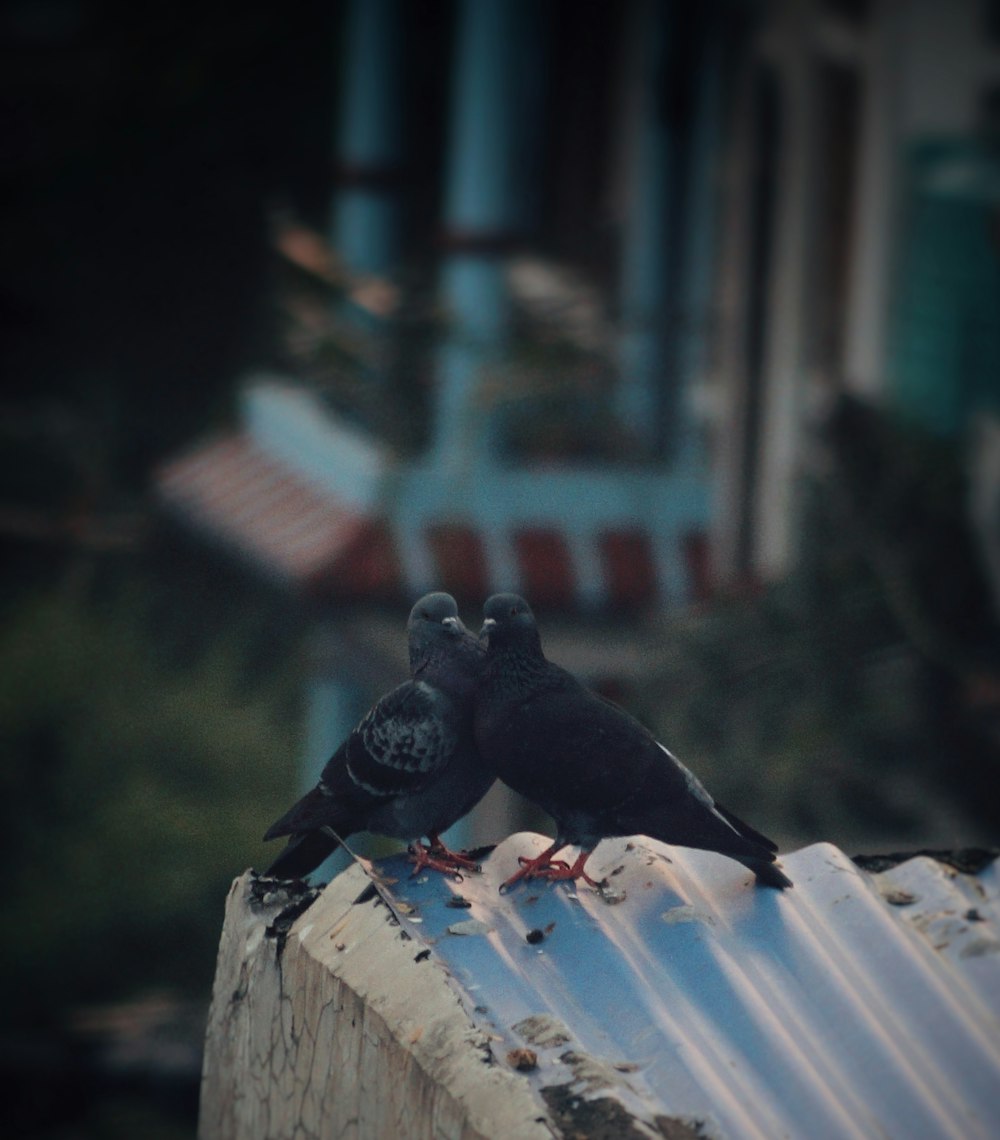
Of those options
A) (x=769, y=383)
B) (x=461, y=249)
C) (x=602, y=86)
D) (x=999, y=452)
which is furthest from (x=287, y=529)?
(x=602, y=86)

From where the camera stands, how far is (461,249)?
5.85m

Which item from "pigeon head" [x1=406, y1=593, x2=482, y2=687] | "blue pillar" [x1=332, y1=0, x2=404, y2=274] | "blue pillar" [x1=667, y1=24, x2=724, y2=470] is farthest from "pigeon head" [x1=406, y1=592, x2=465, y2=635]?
"blue pillar" [x1=332, y1=0, x2=404, y2=274]

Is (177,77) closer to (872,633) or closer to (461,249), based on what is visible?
(461,249)

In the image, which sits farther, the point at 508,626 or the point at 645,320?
the point at 645,320

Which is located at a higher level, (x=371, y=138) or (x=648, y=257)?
(x=371, y=138)

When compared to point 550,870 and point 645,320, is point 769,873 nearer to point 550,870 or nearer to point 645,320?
point 550,870

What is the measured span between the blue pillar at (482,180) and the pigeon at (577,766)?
11.8ft

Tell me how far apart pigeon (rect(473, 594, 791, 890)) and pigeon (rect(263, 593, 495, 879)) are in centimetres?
5

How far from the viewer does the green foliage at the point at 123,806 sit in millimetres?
5559

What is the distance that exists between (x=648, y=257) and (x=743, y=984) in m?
4.74

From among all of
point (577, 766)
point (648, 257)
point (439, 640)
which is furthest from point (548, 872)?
point (648, 257)

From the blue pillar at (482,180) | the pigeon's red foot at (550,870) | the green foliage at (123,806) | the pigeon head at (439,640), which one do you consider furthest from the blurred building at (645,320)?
the pigeon's red foot at (550,870)

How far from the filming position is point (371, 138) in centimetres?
684

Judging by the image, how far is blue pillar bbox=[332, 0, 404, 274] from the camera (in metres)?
6.71
